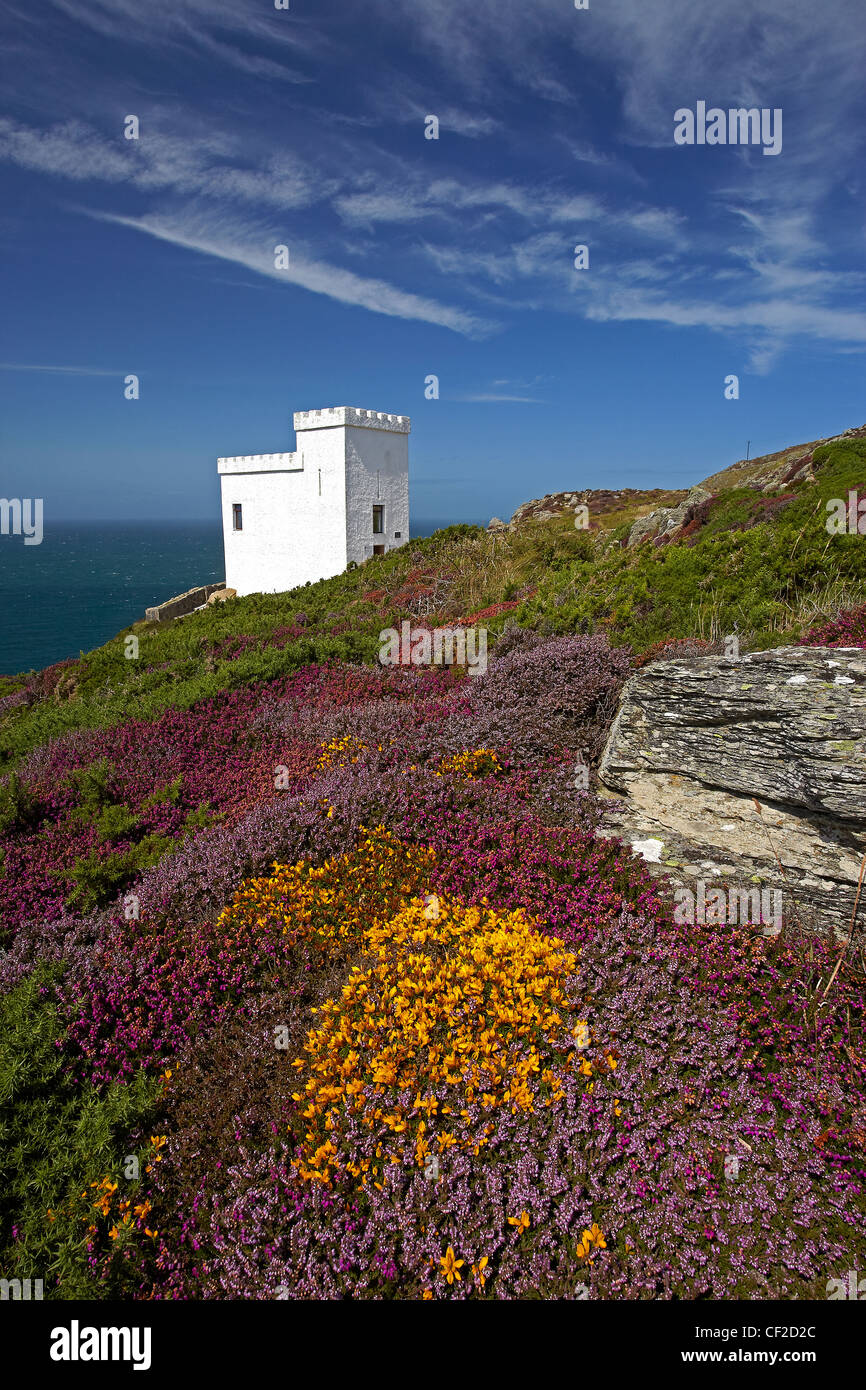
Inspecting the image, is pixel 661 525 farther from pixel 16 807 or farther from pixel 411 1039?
pixel 411 1039

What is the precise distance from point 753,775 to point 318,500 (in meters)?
32.4

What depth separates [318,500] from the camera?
34938 millimetres

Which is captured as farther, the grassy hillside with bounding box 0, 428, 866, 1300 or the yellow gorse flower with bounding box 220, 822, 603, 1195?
the yellow gorse flower with bounding box 220, 822, 603, 1195

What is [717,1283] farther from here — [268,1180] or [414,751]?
[414,751]

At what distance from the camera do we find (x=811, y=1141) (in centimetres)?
396

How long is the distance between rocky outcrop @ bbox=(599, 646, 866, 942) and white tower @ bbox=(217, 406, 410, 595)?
2949 centimetres

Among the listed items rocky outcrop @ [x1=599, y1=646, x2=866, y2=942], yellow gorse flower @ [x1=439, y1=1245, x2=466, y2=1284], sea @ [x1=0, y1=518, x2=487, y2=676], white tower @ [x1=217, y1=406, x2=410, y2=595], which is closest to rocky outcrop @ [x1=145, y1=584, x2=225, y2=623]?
white tower @ [x1=217, y1=406, x2=410, y2=595]

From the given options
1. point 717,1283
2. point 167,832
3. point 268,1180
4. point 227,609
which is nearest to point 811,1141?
point 717,1283

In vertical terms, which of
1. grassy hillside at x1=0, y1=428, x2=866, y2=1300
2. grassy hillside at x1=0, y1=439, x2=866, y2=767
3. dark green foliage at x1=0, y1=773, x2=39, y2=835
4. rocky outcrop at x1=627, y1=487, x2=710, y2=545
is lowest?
grassy hillside at x1=0, y1=428, x2=866, y2=1300

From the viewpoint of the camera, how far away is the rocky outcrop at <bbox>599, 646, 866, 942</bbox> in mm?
5531

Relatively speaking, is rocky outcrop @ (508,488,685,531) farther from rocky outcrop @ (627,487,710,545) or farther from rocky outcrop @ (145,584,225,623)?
rocky outcrop @ (145,584,225,623)

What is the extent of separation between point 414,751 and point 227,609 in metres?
22.3

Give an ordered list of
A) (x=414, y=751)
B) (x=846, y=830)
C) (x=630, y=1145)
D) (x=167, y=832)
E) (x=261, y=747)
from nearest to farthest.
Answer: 1. (x=630, y=1145)
2. (x=846, y=830)
3. (x=167, y=832)
4. (x=414, y=751)
5. (x=261, y=747)

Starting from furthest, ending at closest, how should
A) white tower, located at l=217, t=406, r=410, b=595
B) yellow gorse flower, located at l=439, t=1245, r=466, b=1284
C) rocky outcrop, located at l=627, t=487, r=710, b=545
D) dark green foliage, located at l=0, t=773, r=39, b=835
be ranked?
white tower, located at l=217, t=406, r=410, b=595, rocky outcrop, located at l=627, t=487, r=710, b=545, dark green foliage, located at l=0, t=773, r=39, b=835, yellow gorse flower, located at l=439, t=1245, r=466, b=1284
